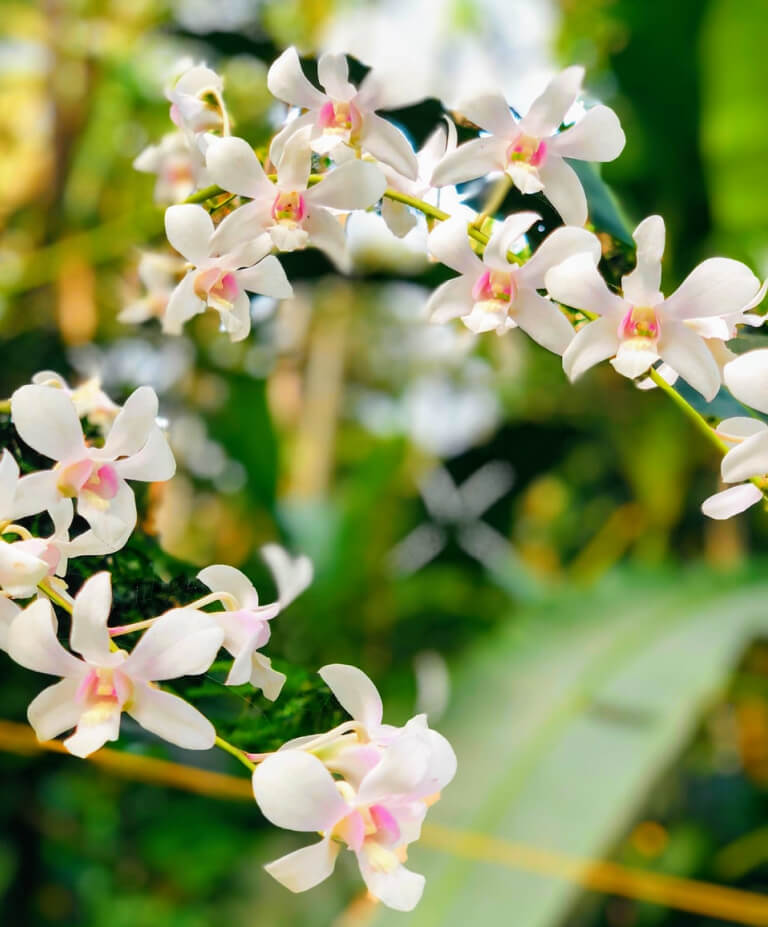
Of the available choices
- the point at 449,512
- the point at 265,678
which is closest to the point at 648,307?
the point at 265,678

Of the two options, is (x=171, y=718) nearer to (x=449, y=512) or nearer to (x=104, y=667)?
(x=104, y=667)

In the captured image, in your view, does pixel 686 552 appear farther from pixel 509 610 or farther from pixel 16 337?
pixel 16 337

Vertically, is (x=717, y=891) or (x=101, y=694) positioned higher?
(x=101, y=694)

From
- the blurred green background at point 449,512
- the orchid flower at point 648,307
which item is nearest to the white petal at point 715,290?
the orchid flower at point 648,307

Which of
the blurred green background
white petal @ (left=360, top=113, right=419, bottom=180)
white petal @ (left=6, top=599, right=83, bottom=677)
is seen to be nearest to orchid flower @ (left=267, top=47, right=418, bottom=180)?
white petal @ (left=360, top=113, right=419, bottom=180)

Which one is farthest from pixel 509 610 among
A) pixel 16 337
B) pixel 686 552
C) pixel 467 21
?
pixel 467 21
